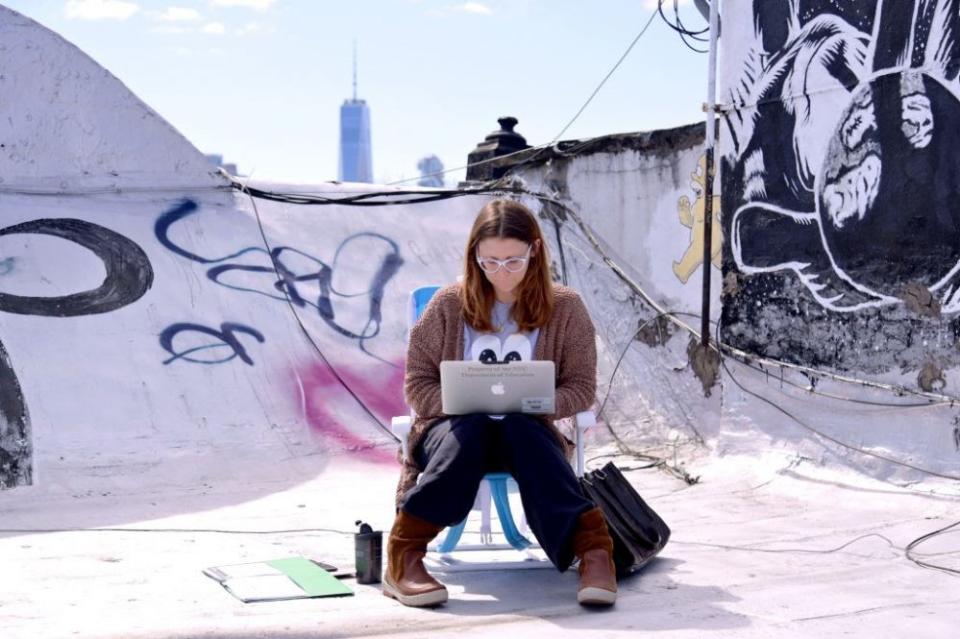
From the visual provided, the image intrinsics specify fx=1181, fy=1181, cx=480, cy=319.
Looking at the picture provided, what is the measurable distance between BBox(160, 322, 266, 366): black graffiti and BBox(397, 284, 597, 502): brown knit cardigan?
3160mm

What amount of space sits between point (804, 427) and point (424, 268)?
11.5ft

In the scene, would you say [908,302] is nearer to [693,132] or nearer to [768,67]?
[768,67]

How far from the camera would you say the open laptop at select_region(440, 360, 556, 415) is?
4277mm

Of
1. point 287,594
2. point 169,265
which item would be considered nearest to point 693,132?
point 169,265

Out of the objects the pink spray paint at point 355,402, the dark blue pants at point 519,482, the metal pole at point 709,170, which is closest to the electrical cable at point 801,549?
the dark blue pants at point 519,482

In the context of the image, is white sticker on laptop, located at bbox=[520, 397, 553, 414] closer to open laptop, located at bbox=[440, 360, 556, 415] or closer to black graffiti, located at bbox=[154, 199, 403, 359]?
open laptop, located at bbox=[440, 360, 556, 415]

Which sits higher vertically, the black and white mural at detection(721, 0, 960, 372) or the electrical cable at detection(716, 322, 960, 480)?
the black and white mural at detection(721, 0, 960, 372)

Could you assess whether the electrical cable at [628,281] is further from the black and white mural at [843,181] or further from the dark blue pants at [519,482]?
the dark blue pants at [519,482]

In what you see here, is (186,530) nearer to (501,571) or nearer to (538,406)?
(501,571)

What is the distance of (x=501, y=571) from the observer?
180 inches

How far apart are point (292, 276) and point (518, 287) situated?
410 cm

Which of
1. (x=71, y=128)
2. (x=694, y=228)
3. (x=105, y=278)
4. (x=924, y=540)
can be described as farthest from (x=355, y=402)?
(x=924, y=540)

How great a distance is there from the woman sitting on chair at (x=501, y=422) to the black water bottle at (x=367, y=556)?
0.18 m

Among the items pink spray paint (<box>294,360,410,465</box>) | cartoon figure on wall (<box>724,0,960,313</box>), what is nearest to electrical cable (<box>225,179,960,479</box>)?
cartoon figure on wall (<box>724,0,960,313</box>)
